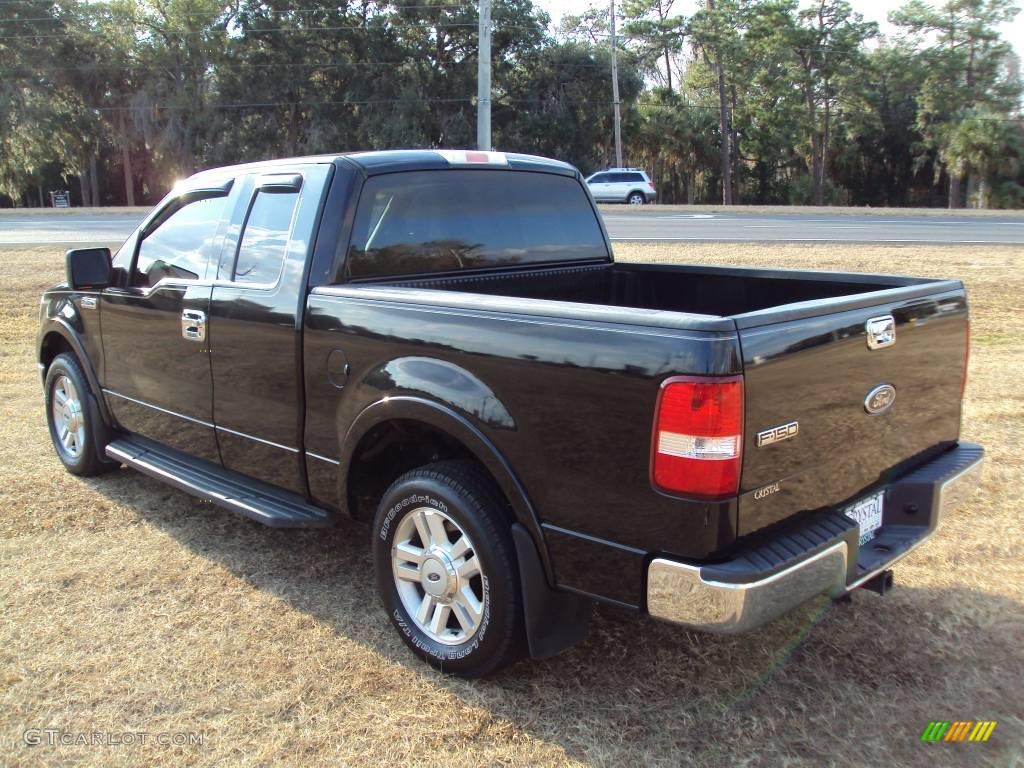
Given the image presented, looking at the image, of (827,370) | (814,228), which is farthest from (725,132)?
(827,370)

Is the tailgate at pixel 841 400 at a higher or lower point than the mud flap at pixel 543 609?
higher

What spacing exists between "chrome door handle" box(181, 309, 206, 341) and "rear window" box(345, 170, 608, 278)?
2.89 feet

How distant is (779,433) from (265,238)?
2.43m

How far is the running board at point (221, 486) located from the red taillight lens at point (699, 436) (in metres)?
1.76

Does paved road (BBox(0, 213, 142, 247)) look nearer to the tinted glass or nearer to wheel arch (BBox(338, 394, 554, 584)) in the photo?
the tinted glass

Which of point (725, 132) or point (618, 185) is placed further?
point (725, 132)

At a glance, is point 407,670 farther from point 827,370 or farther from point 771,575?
point 827,370

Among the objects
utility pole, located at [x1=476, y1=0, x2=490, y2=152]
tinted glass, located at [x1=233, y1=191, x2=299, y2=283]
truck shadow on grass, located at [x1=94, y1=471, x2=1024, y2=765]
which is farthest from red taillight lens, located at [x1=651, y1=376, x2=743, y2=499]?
utility pole, located at [x1=476, y1=0, x2=490, y2=152]

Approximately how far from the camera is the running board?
12.4ft

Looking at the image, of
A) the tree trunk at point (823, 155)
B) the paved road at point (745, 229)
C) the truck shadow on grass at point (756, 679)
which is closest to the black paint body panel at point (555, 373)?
the truck shadow on grass at point (756, 679)

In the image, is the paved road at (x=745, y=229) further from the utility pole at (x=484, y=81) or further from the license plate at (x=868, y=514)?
the license plate at (x=868, y=514)

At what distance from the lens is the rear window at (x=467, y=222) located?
3848mm

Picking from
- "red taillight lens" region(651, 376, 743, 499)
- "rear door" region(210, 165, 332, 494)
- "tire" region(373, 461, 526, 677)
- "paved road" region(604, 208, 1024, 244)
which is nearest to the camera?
"red taillight lens" region(651, 376, 743, 499)

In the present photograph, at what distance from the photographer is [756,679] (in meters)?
3.30
